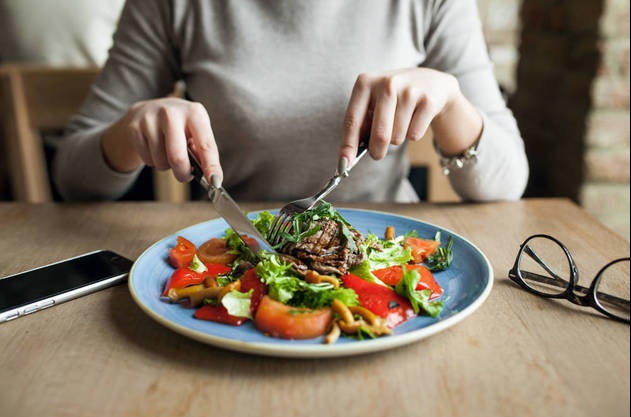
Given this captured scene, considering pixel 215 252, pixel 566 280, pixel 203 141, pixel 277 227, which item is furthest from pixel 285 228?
pixel 566 280

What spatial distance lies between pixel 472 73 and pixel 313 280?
2.89ft

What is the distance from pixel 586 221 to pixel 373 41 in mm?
652

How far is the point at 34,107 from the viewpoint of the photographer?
65.2 inches

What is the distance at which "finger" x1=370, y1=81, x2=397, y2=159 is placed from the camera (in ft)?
3.24

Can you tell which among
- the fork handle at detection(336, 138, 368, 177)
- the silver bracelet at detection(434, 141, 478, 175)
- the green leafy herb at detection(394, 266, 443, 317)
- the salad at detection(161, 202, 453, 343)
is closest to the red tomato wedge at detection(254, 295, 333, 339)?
the salad at detection(161, 202, 453, 343)

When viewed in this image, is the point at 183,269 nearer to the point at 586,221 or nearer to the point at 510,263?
the point at 510,263

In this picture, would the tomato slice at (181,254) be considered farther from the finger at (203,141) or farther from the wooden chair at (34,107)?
the wooden chair at (34,107)

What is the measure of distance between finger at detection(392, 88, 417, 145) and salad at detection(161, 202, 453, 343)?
0.21 meters

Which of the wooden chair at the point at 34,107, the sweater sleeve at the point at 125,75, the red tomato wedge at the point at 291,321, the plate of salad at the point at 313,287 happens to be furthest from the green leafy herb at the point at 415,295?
the wooden chair at the point at 34,107

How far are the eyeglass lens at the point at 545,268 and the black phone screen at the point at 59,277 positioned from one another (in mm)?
634

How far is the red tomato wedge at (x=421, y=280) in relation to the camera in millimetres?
A: 771

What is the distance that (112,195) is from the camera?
135 centimetres

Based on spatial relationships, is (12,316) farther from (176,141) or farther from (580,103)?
(580,103)

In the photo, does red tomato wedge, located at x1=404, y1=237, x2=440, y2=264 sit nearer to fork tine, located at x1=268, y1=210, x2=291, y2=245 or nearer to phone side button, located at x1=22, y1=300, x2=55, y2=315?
fork tine, located at x1=268, y1=210, x2=291, y2=245
